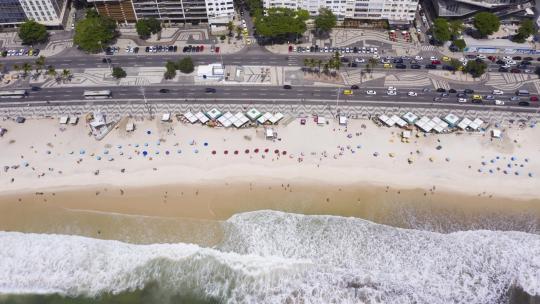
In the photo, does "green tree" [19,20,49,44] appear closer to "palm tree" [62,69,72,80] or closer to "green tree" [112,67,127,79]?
"palm tree" [62,69,72,80]

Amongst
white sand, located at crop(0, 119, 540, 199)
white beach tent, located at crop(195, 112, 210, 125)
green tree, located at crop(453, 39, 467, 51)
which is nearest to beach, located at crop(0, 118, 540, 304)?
white sand, located at crop(0, 119, 540, 199)

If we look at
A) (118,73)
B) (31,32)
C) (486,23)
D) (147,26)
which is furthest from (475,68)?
(31,32)

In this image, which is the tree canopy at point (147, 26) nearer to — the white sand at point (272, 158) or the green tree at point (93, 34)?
the green tree at point (93, 34)

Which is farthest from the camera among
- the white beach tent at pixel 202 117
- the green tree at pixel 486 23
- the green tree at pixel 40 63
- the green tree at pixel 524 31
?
the green tree at pixel 486 23

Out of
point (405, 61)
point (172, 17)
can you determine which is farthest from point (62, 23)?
point (405, 61)

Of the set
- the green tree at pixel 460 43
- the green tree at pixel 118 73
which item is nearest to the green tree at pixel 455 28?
the green tree at pixel 460 43

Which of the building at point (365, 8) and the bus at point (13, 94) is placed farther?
the building at point (365, 8)
